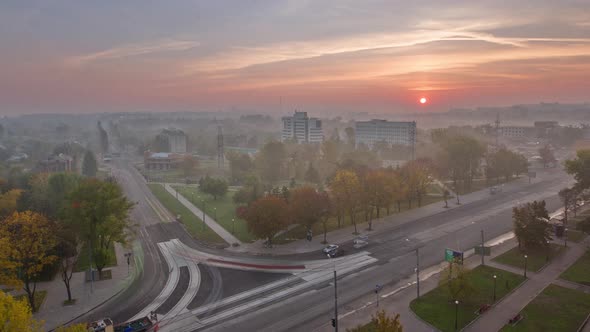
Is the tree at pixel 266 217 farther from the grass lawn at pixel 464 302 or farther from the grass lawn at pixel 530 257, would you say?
the grass lawn at pixel 530 257

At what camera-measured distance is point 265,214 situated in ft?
143

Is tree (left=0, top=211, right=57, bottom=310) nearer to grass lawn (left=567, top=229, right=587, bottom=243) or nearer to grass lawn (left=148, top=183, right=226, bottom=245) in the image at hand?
grass lawn (left=148, top=183, right=226, bottom=245)

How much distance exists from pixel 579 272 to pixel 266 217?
34008 millimetres

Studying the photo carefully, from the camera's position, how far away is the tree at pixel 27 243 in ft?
104

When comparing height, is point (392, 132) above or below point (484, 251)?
above

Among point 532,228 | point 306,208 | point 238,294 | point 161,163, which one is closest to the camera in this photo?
point 238,294

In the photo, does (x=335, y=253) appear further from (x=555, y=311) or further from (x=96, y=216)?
(x=96, y=216)

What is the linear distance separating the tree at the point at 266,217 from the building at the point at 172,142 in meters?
132

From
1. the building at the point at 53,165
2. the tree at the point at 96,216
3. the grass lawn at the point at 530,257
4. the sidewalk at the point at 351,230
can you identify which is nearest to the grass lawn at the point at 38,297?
the tree at the point at 96,216

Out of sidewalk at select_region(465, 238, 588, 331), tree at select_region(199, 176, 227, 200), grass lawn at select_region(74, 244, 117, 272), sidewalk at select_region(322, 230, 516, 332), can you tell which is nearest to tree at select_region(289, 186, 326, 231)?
sidewalk at select_region(322, 230, 516, 332)

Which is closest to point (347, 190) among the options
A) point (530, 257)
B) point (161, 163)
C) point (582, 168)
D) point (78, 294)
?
point (530, 257)

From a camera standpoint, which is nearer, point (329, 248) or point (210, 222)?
point (329, 248)

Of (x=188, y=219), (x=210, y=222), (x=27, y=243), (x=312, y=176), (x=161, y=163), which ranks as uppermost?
(x=161, y=163)

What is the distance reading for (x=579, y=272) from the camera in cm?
3731
